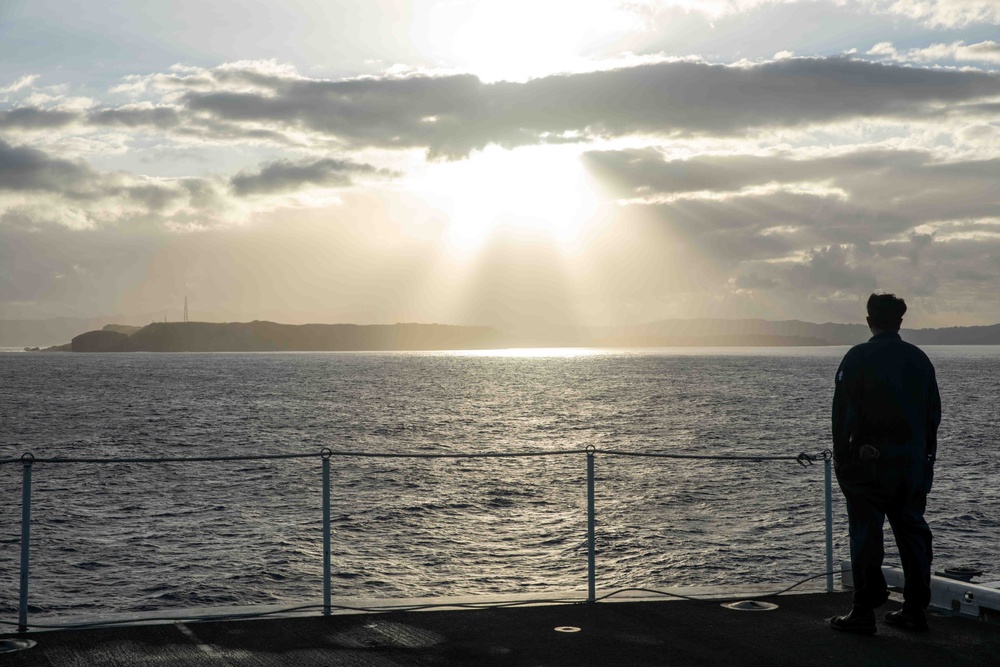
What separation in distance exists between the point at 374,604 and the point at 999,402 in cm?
10212

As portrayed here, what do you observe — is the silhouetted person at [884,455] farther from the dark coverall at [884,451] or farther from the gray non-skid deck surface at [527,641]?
the gray non-skid deck surface at [527,641]

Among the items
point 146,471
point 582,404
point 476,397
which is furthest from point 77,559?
point 476,397

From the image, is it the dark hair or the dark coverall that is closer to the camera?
the dark coverall

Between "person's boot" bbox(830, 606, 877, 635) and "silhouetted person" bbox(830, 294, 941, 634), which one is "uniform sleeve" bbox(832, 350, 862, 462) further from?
"person's boot" bbox(830, 606, 877, 635)

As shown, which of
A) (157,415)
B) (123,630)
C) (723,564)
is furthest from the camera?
(157,415)

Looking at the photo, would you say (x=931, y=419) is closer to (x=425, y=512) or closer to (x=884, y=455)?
(x=884, y=455)

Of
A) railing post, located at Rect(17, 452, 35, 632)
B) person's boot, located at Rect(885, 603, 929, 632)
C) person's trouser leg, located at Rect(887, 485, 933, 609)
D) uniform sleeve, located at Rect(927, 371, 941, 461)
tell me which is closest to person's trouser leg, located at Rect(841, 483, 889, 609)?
person's trouser leg, located at Rect(887, 485, 933, 609)

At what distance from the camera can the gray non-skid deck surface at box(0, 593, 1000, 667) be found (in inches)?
250

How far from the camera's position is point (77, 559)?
25.8 metres

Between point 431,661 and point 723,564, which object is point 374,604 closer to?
point 431,661

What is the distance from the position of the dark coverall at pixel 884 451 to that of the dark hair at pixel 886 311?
3.7 inches

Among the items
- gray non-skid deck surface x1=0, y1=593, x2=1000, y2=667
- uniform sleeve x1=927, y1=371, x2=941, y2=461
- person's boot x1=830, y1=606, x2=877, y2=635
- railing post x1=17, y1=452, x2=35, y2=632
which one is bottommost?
gray non-skid deck surface x1=0, y1=593, x2=1000, y2=667

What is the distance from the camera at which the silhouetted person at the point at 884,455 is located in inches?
270

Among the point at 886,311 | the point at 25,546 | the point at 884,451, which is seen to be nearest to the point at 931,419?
the point at 884,451
